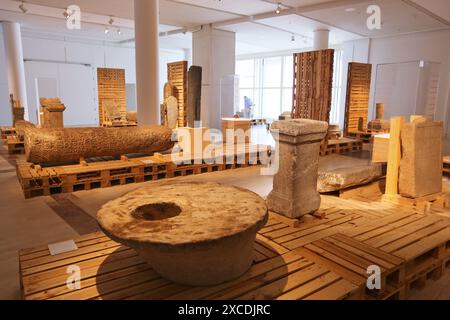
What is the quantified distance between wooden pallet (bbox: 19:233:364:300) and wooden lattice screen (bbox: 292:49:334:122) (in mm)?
7533

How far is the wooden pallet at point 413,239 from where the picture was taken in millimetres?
3412

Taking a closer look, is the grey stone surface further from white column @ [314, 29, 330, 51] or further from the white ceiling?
white column @ [314, 29, 330, 51]

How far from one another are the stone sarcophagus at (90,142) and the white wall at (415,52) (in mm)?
12700

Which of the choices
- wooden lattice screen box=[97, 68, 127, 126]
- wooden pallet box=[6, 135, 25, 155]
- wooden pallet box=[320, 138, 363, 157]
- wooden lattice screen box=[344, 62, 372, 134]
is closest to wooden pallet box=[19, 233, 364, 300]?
wooden pallet box=[320, 138, 363, 157]


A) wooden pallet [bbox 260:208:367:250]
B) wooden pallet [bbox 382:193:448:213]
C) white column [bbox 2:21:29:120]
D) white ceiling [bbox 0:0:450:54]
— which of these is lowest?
wooden pallet [bbox 260:208:367:250]

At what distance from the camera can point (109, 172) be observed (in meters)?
6.84

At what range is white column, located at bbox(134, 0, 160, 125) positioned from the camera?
8992mm

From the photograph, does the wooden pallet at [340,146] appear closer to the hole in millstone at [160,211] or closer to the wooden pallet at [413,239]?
the wooden pallet at [413,239]

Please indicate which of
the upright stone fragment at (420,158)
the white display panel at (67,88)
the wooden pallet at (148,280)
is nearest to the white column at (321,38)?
the upright stone fragment at (420,158)

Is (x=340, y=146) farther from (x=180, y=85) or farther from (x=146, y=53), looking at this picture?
(x=146, y=53)

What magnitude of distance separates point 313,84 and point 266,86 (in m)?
14.9

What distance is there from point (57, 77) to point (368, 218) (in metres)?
19.2
